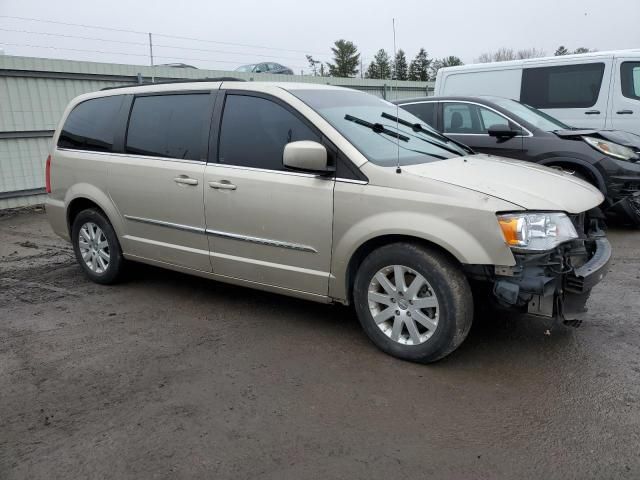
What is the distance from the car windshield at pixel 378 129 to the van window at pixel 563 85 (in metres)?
5.21

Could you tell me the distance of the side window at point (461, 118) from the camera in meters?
7.22

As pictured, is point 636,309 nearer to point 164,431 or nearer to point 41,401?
point 164,431

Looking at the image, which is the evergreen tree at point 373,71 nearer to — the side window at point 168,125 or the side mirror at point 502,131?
the side mirror at point 502,131

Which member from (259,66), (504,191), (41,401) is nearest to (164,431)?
(41,401)

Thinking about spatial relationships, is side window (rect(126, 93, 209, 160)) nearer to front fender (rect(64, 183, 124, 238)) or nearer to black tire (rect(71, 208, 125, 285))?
front fender (rect(64, 183, 124, 238))

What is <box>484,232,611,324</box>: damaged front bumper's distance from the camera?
10.5 feet

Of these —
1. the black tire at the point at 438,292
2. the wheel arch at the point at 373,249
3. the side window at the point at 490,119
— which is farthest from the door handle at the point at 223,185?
the side window at the point at 490,119

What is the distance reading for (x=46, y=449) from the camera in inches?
107

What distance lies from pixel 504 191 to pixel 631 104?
6285 mm

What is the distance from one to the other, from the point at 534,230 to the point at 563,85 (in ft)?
22.0

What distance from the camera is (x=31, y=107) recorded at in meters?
9.22

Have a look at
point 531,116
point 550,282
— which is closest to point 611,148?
point 531,116

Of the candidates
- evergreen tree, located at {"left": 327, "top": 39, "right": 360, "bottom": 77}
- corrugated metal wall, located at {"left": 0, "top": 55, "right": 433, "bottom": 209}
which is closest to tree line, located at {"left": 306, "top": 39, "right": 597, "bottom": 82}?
evergreen tree, located at {"left": 327, "top": 39, "right": 360, "bottom": 77}

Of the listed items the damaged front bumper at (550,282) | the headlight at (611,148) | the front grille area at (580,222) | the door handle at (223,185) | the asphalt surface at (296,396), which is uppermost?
the door handle at (223,185)
